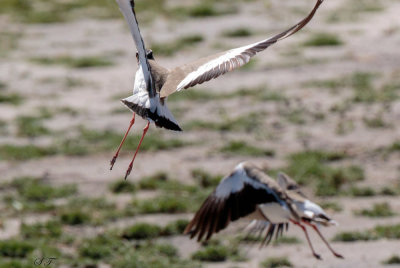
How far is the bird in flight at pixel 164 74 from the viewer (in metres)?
5.65

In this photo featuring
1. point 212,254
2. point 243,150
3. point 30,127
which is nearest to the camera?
point 212,254

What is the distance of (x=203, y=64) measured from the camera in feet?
20.7

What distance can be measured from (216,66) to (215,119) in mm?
6532

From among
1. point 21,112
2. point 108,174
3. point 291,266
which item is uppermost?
point 21,112

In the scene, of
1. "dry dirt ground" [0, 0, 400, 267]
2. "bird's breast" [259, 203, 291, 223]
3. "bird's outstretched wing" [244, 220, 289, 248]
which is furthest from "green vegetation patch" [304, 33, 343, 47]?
"bird's breast" [259, 203, 291, 223]

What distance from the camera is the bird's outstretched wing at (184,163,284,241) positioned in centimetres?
732

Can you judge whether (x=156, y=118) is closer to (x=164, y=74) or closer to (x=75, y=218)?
(x=164, y=74)

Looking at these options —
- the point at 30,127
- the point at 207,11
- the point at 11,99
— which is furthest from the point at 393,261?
the point at 207,11

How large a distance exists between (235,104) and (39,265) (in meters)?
5.56

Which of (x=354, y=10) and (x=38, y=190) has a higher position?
(x=354, y=10)

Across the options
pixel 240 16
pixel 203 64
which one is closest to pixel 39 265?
pixel 203 64

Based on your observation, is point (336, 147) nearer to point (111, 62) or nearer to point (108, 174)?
point (108, 174)

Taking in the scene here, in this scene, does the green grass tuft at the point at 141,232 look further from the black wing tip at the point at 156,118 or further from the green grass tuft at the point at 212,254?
the black wing tip at the point at 156,118

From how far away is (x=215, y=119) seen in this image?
12.6m
